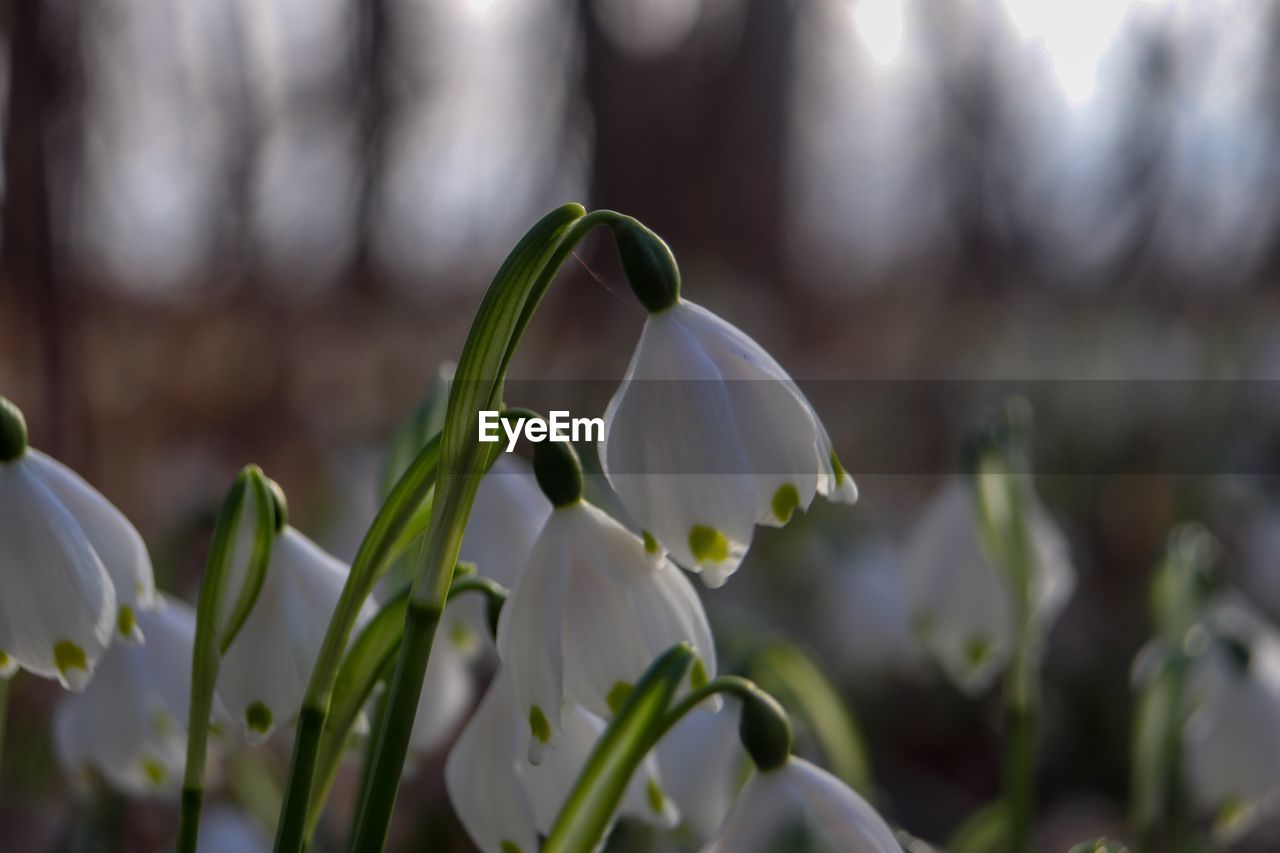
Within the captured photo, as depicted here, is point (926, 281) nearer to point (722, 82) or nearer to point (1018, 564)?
point (722, 82)

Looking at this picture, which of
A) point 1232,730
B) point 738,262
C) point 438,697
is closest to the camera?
point 438,697

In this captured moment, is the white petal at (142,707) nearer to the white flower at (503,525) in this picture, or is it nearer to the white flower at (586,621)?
the white flower at (503,525)

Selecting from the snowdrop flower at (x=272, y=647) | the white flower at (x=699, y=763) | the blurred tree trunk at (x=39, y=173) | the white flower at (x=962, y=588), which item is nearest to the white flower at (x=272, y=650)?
the snowdrop flower at (x=272, y=647)

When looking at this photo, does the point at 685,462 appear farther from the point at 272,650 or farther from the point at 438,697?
the point at 438,697

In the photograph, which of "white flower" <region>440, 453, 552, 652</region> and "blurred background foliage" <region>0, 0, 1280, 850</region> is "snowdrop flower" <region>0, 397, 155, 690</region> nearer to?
"white flower" <region>440, 453, 552, 652</region>

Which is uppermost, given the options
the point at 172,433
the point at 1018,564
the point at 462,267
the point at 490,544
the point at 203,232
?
the point at 490,544

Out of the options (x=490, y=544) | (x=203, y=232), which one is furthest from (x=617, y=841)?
(x=203, y=232)

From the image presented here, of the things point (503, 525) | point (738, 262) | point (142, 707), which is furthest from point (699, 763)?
point (738, 262)

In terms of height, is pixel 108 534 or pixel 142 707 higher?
pixel 108 534

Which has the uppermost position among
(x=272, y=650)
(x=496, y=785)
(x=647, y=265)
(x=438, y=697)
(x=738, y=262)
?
(x=647, y=265)
